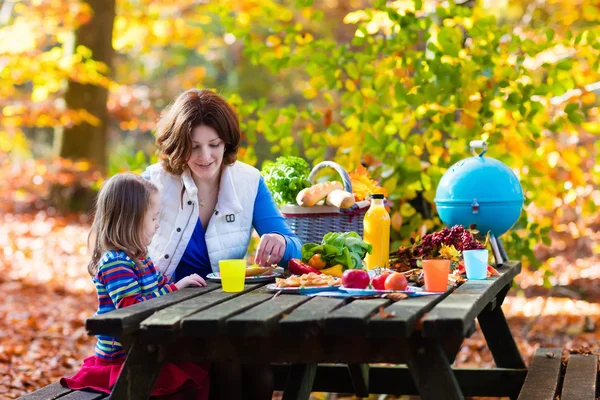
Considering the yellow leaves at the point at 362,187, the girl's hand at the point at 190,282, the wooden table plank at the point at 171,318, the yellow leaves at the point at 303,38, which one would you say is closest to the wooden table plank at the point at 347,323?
the wooden table plank at the point at 171,318

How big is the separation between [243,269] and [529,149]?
9.88 feet

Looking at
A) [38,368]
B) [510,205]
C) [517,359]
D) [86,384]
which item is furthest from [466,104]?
[38,368]

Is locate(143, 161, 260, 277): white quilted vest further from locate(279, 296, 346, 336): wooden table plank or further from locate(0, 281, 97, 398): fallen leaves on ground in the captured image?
locate(0, 281, 97, 398): fallen leaves on ground

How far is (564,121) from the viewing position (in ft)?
16.6

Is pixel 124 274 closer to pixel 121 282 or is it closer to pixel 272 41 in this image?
pixel 121 282

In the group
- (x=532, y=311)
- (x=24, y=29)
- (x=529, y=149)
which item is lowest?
(x=532, y=311)

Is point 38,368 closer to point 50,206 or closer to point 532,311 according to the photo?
point 532,311

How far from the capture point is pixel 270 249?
11.2 feet

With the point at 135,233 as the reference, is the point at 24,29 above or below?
above

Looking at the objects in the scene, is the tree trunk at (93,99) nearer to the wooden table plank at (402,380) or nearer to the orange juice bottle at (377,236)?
the wooden table plank at (402,380)

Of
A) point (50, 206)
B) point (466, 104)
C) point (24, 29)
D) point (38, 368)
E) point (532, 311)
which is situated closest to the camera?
point (466, 104)

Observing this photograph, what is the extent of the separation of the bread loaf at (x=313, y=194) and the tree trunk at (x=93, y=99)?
818 centimetres

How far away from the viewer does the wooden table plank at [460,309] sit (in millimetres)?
2152

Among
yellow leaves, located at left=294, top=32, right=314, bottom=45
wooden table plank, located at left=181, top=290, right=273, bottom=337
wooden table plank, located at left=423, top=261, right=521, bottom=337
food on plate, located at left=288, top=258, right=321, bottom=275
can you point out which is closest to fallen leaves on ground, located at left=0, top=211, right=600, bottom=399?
wooden table plank, located at left=423, top=261, right=521, bottom=337
